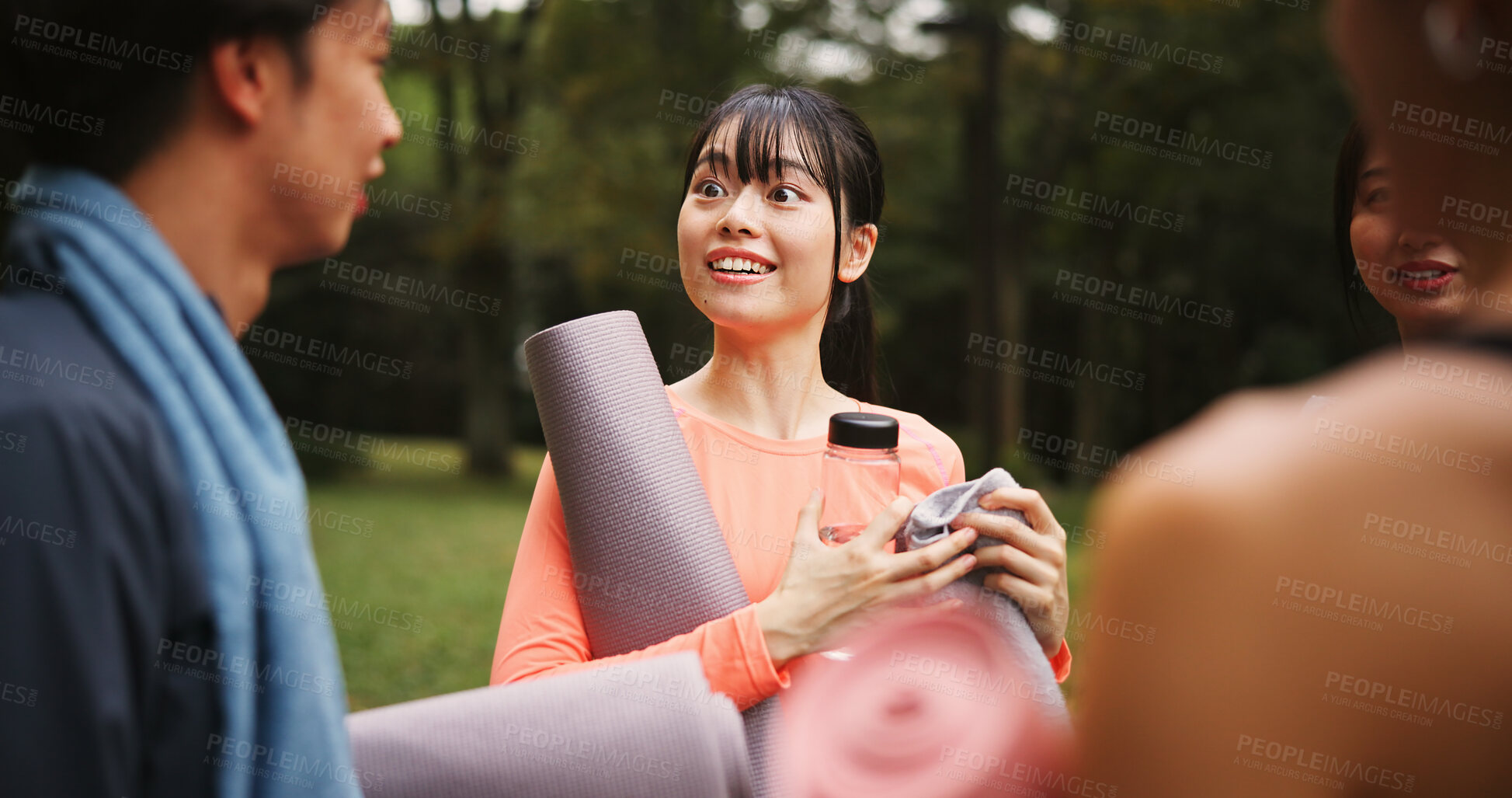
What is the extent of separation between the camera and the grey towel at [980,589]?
170cm

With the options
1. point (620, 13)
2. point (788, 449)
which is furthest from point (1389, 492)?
point (620, 13)

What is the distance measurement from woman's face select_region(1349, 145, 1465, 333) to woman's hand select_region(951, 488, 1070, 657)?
832mm

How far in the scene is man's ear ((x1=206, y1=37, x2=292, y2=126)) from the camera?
1100 millimetres

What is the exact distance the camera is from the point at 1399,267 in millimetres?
1984

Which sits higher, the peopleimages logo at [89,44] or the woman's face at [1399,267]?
the peopleimages logo at [89,44]

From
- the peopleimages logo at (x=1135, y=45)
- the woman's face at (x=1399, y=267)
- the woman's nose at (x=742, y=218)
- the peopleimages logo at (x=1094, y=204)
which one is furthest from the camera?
the peopleimages logo at (x=1094, y=204)

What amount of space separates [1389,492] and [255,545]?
1090 mm

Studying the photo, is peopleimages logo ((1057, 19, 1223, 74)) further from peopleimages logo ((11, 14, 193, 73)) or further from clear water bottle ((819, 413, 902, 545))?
peopleimages logo ((11, 14, 193, 73))

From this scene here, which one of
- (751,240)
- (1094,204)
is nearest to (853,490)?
(751,240)

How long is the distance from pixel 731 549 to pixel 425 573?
7947 mm

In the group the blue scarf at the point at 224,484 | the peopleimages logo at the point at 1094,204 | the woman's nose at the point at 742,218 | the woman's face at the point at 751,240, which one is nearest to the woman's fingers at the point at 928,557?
the woman's face at the point at 751,240

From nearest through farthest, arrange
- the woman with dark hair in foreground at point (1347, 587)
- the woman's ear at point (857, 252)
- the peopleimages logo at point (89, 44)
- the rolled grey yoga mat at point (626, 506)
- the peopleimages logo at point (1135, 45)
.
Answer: the woman with dark hair in foreground at point (1347, 587), the peopleimages logo at point (89, 44), the rolled grey yoga mat at point (626, 506), the woman's ear at point (857, 252), the peopleimages logo at point (1135, 45)

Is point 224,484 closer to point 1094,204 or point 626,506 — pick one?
point 626,506

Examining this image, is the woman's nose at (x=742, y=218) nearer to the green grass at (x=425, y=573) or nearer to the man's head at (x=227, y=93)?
the man's head at (x=227, y=93)
